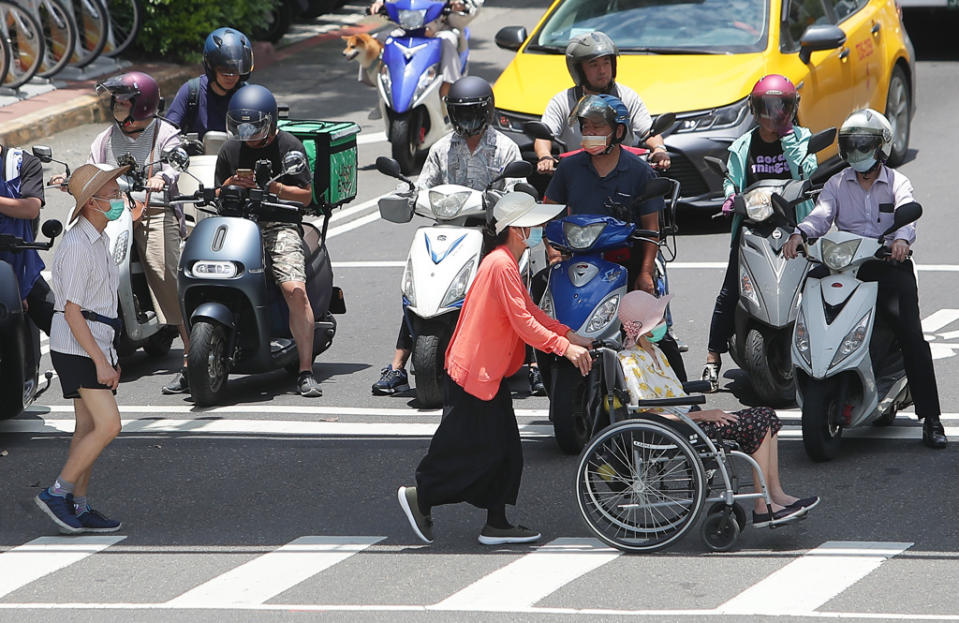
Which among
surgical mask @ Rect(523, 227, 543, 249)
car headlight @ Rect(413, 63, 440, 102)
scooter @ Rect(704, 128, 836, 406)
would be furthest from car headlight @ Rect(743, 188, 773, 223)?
car headlight @ Rect(413, 63, 440, 102)

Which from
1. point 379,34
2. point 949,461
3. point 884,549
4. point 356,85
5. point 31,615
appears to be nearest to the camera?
point 31,615

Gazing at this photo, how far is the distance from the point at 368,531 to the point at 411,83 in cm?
860

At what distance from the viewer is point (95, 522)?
7.47 m

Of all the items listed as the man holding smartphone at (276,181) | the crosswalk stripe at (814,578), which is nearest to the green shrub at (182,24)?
the man holding smartphone at (276,181)

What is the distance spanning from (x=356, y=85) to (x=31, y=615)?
547 inches

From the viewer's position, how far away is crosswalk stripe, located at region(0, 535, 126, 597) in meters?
6.86

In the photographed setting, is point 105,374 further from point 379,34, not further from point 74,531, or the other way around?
point 379,34

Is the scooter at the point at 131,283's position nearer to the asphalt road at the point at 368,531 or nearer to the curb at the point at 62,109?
the asphalt road at the point at 368,531

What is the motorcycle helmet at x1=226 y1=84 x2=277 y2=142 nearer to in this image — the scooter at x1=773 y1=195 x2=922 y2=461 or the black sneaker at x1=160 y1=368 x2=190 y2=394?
the black sneaker at x1=160 y1=368 x2=190 y2=394

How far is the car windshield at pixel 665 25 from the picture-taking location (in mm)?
13625

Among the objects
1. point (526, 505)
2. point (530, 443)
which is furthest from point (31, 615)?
point (530, 443)

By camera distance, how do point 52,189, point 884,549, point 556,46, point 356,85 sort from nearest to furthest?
point 884,549
point 556,46
point 52,189
point 356,85

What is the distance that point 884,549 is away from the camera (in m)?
6.89

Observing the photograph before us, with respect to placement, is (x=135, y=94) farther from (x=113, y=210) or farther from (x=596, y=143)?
(x=596, y=143)
